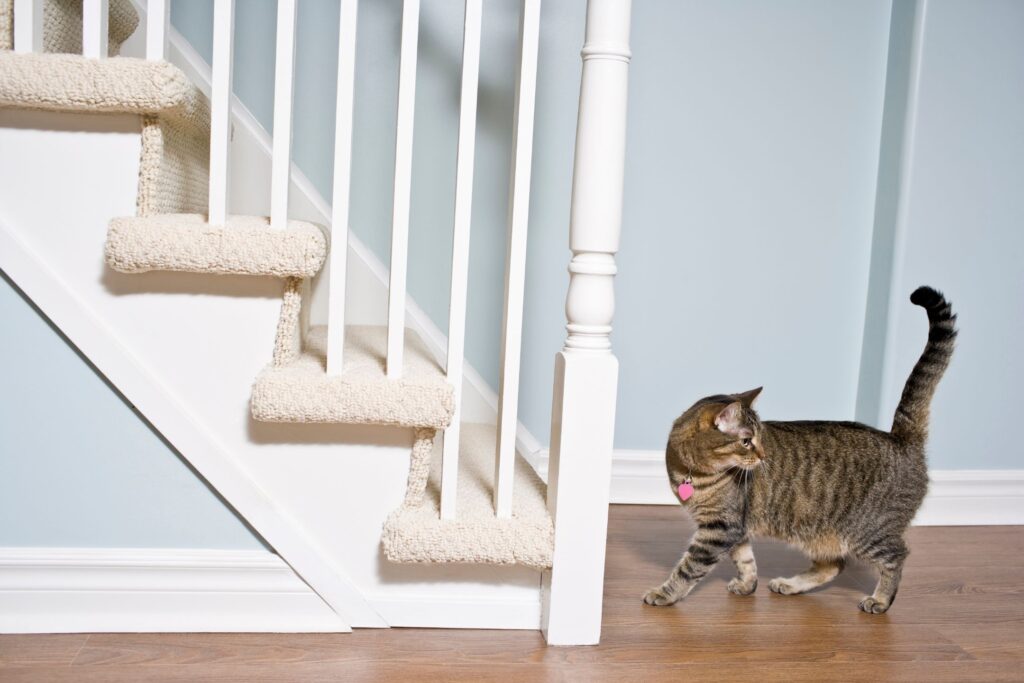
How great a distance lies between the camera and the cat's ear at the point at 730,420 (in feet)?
4.90

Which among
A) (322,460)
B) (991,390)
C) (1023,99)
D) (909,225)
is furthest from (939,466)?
(322,460)

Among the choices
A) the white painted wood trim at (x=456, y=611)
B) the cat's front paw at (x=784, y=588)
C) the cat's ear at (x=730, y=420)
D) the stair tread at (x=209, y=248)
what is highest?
the stair tread at (x=209, y=248)

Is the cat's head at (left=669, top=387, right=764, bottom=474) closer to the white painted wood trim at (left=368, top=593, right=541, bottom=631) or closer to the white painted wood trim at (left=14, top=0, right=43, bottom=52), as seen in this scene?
the white painted wood trim at (left=368, top=593, right=541, bottom=631)

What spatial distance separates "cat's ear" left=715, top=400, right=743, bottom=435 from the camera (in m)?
1.49

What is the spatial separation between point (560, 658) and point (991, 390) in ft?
4.65

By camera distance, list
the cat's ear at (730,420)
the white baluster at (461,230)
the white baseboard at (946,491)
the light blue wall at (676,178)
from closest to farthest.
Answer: the white baluster at (461,230), the cat's ear at (730,420), the light blue wall at (676,178), the white baseboard at (946,491)

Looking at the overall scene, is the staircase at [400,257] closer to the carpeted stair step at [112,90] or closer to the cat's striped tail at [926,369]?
the carpeted stair step at [112,90]

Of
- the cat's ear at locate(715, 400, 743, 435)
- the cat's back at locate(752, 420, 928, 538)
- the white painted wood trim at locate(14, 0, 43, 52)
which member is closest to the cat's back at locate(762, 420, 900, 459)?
the cat's back at locate(752, 420, 928, 538)

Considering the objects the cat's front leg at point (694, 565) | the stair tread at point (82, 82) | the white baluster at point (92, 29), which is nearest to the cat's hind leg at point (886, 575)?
the cat's front leg at point (694, 565)

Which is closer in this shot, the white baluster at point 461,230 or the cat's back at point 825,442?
the white baluster at point 461,230

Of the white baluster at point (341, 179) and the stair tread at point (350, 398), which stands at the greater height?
the white baluster at point (341, 179)

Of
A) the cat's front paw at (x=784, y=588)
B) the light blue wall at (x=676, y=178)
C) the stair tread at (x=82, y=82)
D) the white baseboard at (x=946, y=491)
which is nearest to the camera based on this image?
the stair tread at (x=82, y=82)

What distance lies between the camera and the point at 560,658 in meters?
1.29

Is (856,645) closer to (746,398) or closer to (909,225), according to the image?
(746,398)
